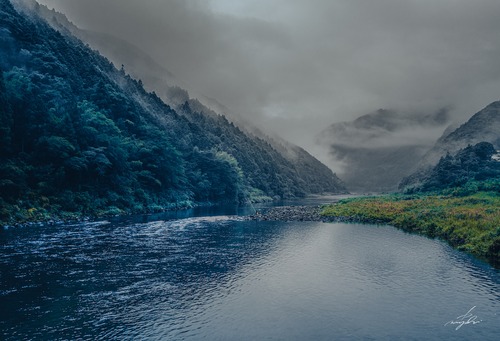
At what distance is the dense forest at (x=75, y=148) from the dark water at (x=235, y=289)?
1552 cm

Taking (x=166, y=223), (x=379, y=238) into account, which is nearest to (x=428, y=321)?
(x=379, y=238)

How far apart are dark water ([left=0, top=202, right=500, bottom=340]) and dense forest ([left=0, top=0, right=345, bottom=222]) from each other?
15517 millimetres

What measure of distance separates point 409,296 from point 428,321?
446cm

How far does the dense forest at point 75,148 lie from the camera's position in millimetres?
56031

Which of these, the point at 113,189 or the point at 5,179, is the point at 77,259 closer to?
the point at 5,179

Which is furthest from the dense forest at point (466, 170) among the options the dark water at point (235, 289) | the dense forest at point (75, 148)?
the dense forest at point (75, 148)

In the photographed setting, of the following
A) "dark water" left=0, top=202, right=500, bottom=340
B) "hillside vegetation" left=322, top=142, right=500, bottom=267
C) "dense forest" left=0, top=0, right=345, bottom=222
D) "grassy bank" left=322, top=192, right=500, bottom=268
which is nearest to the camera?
"dark water" left=0, top=202, right=500, bottom=340

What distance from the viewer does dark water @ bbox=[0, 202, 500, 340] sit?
19141mm

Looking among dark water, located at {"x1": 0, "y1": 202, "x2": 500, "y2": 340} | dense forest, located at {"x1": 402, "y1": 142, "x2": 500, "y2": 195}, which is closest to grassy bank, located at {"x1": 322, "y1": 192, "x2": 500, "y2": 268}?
dark water, located at {"x1": 0, "y1": 202, "x2": 500, "y2": 340}

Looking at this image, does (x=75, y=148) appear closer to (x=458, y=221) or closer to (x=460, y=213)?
(x=458, y=221)

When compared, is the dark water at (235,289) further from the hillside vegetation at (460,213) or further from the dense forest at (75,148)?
the dense forest at (75,148)

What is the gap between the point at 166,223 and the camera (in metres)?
63.2

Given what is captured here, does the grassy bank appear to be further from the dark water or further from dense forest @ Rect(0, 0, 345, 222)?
dense forest @ Rect(0, 0, 345, 222)

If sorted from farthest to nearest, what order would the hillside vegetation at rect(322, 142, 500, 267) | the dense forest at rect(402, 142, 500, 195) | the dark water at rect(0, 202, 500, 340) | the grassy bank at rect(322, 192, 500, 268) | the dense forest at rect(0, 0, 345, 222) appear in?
1. the dense forest at rect(402, 142, 500, 195)
2. the dense forest at rect(0, 0, 345, 222)
3. the hillside vegetation at rect(322, 142, 500, 267)
4. the grassy bank at rect(322, 192, 500, 268)
5. the dark water at rect(0, 202, 500, 340)
